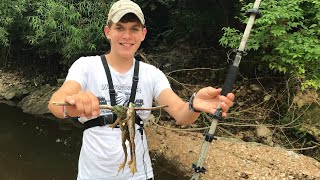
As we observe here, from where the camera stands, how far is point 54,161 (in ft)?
21.1

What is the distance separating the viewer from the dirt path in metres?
5.19

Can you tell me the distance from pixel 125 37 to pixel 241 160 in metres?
4.07

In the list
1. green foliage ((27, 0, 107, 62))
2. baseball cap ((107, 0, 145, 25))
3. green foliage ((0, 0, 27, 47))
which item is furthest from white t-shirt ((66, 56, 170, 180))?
green foliage ((0, 0, 27, 47))

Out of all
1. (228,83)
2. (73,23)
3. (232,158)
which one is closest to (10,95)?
(73,23)

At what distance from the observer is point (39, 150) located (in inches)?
270

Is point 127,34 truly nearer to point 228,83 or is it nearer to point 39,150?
point 228,83

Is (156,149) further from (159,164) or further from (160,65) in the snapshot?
(160,65)

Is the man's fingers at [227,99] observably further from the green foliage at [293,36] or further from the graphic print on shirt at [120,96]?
the green foliage at [293,36]

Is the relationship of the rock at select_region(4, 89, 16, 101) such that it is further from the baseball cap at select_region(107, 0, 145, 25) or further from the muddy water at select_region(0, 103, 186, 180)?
the baseball cap at select_region(107, 0, 145, 25)

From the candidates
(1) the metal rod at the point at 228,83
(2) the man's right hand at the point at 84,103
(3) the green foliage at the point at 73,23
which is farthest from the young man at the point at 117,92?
(3) the green foliage at the point at 73,23

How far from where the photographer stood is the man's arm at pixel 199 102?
1804mm

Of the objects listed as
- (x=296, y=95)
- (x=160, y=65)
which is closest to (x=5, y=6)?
(x=160, y=65)

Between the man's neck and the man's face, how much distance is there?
36 millimetres

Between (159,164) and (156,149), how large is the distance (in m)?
0.41
